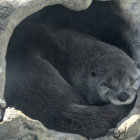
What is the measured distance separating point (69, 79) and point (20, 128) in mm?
1134

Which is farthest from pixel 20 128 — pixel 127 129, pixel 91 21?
pixel 91 21

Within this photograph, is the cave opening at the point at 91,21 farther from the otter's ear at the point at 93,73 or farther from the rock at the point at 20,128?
the rock at the point at 20,128

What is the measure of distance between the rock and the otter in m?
0.24

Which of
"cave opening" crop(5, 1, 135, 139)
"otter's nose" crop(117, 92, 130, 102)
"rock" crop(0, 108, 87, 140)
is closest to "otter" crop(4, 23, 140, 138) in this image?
"otter's nose" crop(117, 92, 130, 102)

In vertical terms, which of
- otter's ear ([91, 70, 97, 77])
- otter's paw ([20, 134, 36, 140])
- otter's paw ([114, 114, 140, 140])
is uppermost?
otter's paw ([20, 134, 36, 140])

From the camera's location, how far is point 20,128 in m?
2.25

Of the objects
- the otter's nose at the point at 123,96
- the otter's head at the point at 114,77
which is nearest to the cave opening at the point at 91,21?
the otter's head at the point at 114,77

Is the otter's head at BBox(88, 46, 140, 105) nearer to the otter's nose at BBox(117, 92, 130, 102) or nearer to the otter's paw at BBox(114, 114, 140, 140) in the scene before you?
the otter's nose at BBox(117, 92, 130, 102)

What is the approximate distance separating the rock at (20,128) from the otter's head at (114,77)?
2.54 feet

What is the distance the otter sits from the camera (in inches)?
102

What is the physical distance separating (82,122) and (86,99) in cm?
55

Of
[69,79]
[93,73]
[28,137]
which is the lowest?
[69,79]

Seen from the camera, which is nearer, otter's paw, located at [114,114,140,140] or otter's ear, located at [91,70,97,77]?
otter's paw, located at [114,114,140,140]

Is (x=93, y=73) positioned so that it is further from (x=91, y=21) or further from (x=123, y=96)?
(x=91, y=21)
